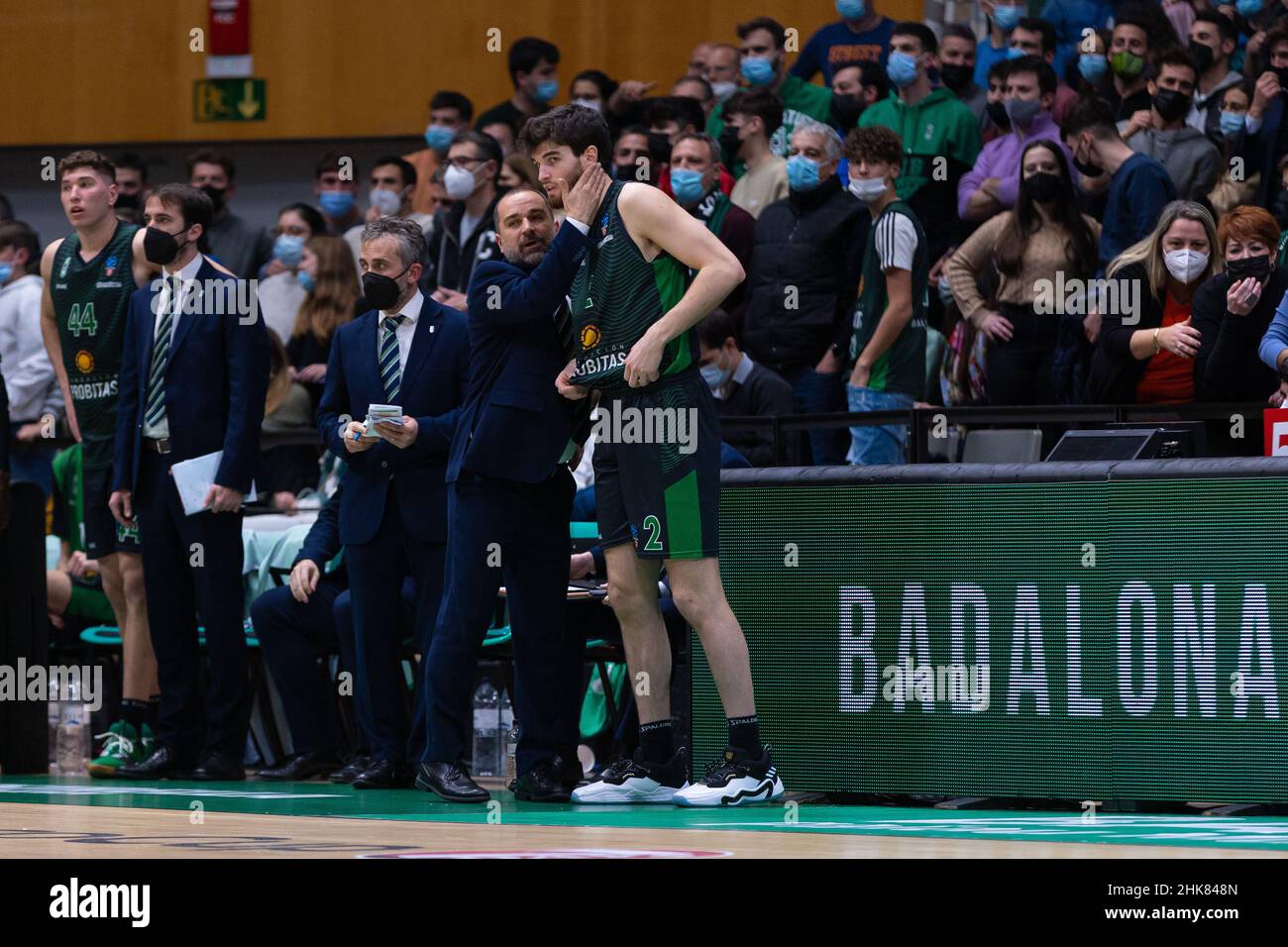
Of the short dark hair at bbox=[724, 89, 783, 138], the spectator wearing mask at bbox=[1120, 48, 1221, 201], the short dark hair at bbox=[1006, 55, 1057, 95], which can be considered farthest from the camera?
the short dark hair at bbox=[724, 89, 783, 138]

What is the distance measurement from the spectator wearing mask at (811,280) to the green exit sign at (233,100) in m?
7.36

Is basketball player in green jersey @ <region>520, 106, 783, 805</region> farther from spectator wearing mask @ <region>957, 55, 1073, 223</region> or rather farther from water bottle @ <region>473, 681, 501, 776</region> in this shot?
spectator wearing mask @ <region>957, 55, 1073, 223</region>

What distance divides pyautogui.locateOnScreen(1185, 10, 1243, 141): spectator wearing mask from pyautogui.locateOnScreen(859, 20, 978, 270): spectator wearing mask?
116cm

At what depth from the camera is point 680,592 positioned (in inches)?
266

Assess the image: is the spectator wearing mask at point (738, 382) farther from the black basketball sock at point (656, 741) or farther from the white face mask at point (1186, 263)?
the black basketball sock at point (656, 741)

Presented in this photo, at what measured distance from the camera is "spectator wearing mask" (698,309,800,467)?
9.48 metres

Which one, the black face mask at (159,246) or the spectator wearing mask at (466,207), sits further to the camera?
the spectator wearing mask at (466,207)

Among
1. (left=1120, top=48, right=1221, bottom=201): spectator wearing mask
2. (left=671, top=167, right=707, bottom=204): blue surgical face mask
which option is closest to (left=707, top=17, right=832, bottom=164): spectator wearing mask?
(left=671, top=167, right=707, bottom=204): blue surgical face mask

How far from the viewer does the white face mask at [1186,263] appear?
8469 mm

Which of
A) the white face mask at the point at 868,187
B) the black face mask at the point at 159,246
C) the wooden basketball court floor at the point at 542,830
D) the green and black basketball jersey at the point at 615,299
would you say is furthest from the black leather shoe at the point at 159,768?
the white face mask at the point at 868,187

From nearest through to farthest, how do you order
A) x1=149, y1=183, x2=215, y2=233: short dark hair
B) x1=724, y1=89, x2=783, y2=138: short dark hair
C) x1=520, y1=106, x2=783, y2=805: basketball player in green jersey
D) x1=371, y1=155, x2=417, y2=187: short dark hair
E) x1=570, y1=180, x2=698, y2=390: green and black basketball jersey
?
1. x1=520, y1=106, x2=783, y2=805: basketball player in green jersey
2. x1=570, y1=180, x2=698, y2=390: green and black basketball jersey
3. x1=149, y1=183, x2=215, y2=233: short dark hair
4. x1=724, y1=89, x2=783, y2=138: short dark hair
5. x1=371, y1=155, x2=417, y2=187: short dark hair

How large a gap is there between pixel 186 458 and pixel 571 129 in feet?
8.03

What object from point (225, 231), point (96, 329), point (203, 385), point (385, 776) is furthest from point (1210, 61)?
point (225, 231)
